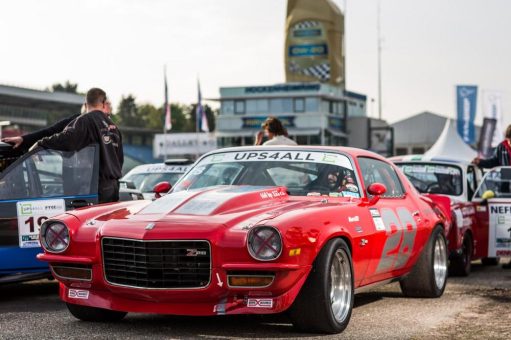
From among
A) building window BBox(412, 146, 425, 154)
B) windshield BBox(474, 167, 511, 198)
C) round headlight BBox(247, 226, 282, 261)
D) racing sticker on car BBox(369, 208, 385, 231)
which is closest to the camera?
round headlight BBox(247, 226, 282, 261)

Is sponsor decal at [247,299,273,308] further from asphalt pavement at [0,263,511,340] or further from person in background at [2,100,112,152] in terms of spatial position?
person in background at [2,100,112,152]

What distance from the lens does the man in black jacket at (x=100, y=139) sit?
27.2 ft

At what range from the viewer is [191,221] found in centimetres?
611

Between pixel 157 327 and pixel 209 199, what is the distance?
0.97m

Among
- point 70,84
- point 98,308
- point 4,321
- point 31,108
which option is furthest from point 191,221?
point 70,84

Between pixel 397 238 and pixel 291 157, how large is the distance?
1.11 meters

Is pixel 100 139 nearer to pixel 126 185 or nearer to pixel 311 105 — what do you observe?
pixel 126 185

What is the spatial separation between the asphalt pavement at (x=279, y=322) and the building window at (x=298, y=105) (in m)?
85.2

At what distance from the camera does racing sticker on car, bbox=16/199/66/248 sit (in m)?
7.82

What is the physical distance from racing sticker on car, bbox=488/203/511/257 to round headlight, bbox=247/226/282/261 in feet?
20.7

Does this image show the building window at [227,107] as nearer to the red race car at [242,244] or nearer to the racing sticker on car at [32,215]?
the racing sticker on car at [32,215]

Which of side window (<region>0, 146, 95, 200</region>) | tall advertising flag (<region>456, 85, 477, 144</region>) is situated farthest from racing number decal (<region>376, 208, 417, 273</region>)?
tall advertising flag (<region>456, 85, 477, 144</region>)

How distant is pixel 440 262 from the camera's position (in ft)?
29.0

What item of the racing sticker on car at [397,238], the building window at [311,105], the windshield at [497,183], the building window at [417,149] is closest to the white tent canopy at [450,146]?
the windshield at [497,183]
